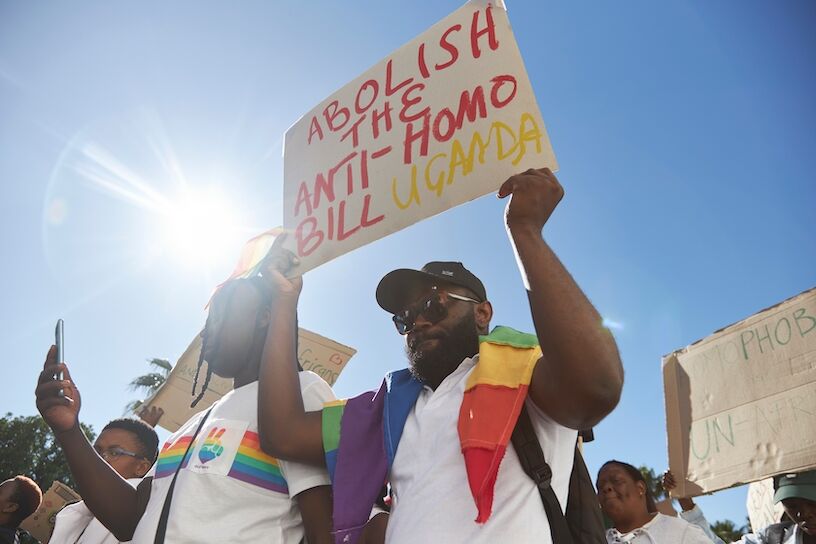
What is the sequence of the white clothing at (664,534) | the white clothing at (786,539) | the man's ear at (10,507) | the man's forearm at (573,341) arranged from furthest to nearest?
the man's ear at (10,507) < the white clothing at (786,539) < the white clothing at (664,534) < the man's forearm at (573,341)

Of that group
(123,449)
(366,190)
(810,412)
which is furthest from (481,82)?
(123,449)

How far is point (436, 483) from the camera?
4.71 ft

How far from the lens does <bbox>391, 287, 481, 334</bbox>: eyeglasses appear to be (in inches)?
75.2

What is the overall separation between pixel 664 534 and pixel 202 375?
3.32 m

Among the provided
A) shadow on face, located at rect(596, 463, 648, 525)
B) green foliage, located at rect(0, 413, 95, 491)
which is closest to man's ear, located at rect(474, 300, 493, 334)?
shadow on face, located at rect(596, 463, 648, 525)

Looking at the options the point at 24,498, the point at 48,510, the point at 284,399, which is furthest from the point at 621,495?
the point at 24,498

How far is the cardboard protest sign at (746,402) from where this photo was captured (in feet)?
9.82

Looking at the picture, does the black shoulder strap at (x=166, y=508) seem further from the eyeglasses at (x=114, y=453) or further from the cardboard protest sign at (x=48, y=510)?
the cardboard protest sign at (x=48, y=510)

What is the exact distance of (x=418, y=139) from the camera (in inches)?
81.5

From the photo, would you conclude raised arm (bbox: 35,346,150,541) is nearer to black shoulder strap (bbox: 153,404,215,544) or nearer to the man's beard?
black shoulder strap (bbox: 153,404,215,544)

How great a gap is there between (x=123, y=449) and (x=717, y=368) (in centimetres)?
341

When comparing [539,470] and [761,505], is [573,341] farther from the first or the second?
[761,505]

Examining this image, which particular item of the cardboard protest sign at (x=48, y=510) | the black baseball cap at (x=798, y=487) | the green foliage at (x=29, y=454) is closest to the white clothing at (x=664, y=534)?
the black baseball cap at (x=798, y=487)

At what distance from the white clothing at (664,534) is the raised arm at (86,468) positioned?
2.55 meters
